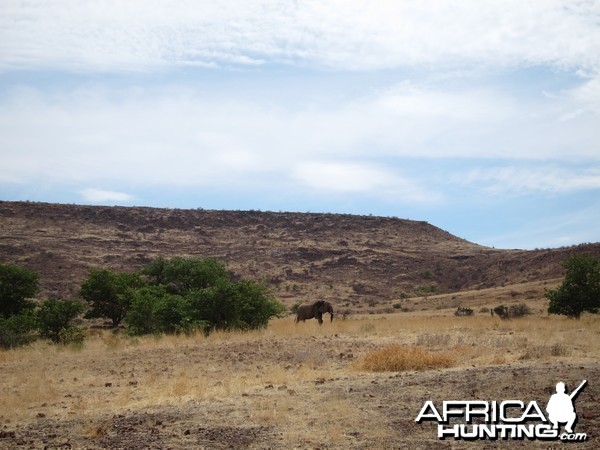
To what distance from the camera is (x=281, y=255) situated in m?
84.8

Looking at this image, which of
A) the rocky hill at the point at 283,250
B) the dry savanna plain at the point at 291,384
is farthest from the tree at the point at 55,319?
the rocky hill at the point at 283,250

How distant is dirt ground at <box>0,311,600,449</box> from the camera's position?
8820 mm

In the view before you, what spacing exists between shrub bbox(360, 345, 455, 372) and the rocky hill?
44561 mm

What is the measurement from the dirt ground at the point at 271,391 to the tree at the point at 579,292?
10.0 m

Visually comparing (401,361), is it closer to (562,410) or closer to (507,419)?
(507,419)

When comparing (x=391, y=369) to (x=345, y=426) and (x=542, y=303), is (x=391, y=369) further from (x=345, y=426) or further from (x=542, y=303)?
(x=542, y=303)

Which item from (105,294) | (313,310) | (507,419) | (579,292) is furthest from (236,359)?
(105,294)

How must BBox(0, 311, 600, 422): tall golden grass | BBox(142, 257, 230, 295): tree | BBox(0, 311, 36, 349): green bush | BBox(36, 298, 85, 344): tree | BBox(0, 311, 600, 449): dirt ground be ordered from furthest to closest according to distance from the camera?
BBox(142, 257, 230, 295): tree
BBox(36, 298, 85, 344): tree
BBox(0, 311, 36, 349): green bush
BBox(0, 311, 600, 422): tall golden grass
BBox(0, 311, 600, 449): dirt ground

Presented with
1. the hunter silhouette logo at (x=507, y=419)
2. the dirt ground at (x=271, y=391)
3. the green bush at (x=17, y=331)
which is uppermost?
the hunter silhouette logo at (x=507, y=419)

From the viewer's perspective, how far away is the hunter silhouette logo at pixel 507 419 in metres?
8.22

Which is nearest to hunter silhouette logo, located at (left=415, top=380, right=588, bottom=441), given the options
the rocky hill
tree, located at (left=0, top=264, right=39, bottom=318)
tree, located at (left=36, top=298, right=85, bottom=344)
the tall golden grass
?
the tall golden grass

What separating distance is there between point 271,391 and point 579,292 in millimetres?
23582

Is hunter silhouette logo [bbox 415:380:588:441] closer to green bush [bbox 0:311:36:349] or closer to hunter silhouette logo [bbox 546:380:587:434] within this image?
hunter silhouette logo [bbox 546:380:587:434]

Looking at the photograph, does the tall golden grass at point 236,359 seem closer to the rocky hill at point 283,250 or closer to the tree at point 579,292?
the tree at point 579,292
